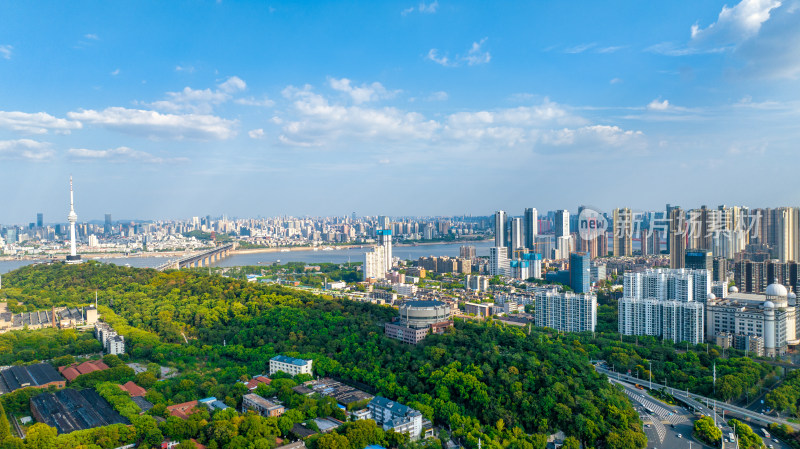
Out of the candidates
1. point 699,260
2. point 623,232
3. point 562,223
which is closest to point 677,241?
point 699,260

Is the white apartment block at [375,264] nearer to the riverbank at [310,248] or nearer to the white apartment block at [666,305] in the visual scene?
the white apartment block at [666,305]

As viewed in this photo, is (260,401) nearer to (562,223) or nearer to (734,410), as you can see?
(734,410)

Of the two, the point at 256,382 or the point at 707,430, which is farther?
the point at 256,382

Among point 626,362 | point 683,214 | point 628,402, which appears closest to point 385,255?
point 683,214

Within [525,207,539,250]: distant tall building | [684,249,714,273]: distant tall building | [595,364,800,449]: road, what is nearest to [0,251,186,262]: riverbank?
[525,207,539,250]: distant tall building

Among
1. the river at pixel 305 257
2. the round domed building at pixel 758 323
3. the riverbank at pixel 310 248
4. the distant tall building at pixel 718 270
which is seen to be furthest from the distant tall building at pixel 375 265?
the riverbank at pixel 310 248

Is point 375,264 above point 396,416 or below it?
above

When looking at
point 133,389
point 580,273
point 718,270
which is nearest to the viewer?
point 133,389
